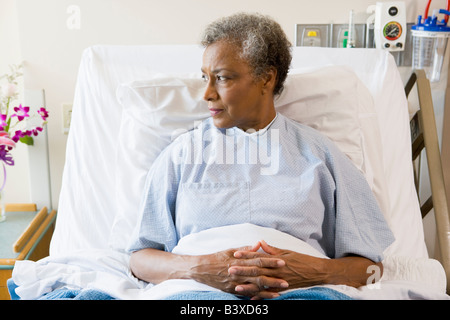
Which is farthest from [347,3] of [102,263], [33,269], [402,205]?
[33,269]

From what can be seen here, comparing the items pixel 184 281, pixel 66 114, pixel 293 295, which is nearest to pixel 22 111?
pixel 66 114

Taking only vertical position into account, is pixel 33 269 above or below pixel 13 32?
below

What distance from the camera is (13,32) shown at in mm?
2232

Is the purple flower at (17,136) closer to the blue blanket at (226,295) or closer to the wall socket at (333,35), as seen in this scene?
the blue blanket at (226,295)

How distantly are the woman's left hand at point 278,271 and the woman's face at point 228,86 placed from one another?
350 mm

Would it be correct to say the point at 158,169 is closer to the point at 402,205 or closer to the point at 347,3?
the point at 402,205

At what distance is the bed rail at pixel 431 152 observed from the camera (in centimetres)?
173

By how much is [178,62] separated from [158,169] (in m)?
0.53

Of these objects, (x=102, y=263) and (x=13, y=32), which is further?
(x=13, y=32)

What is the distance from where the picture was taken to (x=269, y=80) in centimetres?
156

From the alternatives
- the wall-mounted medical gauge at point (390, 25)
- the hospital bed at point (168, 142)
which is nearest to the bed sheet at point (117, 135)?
the hospital bed at point (168, 142)

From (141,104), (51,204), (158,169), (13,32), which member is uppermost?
(13,32)

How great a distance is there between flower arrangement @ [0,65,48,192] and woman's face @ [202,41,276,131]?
2.72 feet

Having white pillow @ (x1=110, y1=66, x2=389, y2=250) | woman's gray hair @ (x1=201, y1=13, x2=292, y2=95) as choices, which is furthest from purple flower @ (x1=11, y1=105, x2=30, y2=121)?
woman's gray hair @ (x1=201, y1=13, x2=292, y2=95)
